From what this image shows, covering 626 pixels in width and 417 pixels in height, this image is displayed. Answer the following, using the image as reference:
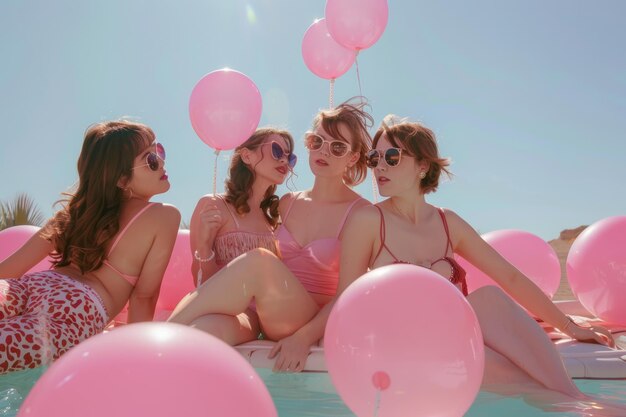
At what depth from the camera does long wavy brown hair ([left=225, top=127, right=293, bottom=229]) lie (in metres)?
4.46

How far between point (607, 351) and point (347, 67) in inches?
144

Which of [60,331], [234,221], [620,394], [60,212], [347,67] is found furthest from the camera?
[347,67]

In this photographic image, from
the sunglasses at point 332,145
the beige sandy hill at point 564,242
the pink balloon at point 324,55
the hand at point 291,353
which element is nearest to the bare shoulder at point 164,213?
the sunglasses at point 332,145

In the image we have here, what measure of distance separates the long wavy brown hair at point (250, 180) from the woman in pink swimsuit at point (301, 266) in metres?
0.11

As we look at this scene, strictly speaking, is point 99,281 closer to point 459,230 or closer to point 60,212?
point 60,212

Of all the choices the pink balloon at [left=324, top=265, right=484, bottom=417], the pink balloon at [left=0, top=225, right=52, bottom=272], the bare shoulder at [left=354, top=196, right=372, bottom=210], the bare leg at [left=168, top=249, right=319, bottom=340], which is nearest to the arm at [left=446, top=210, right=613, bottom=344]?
the bare shoulder at [left=354, top=196, right=372, bottom=210]

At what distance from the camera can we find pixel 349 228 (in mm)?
3506

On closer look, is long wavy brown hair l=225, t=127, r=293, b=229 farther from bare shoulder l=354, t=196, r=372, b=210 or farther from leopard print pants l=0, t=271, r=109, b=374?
leopard print pants l=0, t=271, r=109, b=374

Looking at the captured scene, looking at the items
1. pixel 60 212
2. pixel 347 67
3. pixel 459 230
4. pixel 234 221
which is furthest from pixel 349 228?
pixel 347 67

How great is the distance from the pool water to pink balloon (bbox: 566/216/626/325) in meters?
1.57

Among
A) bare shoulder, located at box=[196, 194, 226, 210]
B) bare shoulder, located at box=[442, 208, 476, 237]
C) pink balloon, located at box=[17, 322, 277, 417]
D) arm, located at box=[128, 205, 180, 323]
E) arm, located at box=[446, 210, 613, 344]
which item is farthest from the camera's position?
bare shoulder, located at box=[196, 194, 226, 210]

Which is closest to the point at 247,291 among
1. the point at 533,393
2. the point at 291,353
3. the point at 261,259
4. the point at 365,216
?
the point at 261,259

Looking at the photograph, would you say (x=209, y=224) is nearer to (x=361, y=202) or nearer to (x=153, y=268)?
(x=153, y=268)

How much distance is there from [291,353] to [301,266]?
2.94ft
